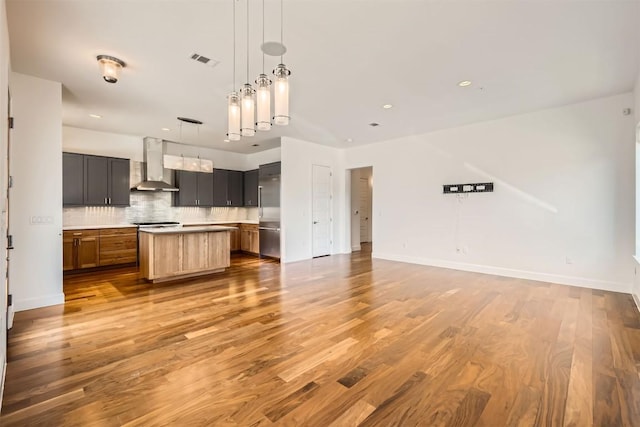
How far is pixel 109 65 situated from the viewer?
326 cm

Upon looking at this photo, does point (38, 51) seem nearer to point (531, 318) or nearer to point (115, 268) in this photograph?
point (115, 268)

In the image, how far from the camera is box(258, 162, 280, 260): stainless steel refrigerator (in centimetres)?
696

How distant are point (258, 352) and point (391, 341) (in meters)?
1.21

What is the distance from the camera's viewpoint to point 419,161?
6621 mm

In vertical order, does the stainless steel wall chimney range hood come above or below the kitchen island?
above

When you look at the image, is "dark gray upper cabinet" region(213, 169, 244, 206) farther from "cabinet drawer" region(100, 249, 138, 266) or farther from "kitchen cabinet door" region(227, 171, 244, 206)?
"cabinet drawer" region(100, 249, 138, 266)

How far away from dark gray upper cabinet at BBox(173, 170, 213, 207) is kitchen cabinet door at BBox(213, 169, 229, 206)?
120mm

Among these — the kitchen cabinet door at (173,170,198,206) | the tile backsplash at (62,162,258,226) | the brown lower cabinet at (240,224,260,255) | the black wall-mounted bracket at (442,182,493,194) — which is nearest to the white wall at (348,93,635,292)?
the black wall-mounted bracket at (442,182,493,194)

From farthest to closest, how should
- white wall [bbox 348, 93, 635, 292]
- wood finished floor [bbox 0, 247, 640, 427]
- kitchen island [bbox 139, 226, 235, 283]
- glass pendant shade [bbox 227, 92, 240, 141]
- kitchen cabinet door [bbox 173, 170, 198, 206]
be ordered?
kitchen cabinet door [bbox 173, 170, 198, 206] < kitchen island [bbox 139, 226, 235, 283] < white wall [bbox 348, 93, 635, 292] < glass pendant shade [bbox 227, 92, 240, 141] < wood finished floor [bbox 0, 247, 640, 427]

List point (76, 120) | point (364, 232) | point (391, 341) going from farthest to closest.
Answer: point (364, 232) → point (76, 120) → point (391, 341)

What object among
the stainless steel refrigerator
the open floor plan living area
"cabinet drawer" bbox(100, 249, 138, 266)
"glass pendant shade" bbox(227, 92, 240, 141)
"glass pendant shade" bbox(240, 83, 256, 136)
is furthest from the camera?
the stainless steel refrigerator

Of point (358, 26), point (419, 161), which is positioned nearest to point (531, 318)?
point (358, 26)

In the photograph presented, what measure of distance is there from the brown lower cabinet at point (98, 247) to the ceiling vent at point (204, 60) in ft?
14.7

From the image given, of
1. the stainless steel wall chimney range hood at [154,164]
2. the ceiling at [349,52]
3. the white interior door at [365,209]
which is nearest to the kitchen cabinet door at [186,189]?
the stainless steel wall chimney range hood at [154,164]
